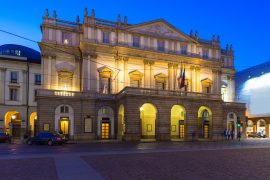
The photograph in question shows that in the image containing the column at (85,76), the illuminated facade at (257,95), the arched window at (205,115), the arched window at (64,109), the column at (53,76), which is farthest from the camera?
the illuminated facade at (257,95)

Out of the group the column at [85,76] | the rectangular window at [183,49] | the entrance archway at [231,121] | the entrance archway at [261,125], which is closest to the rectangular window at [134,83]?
the column at [85,76]

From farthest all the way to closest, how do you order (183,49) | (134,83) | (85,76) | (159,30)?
1. (183,49)
2. (159,30)
3. (134,83)
4. (85,76)

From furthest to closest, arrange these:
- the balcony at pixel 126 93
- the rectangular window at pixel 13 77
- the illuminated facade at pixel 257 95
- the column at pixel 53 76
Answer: the illuminated facade at pixel 257 95 < the rectangular window at pixel 13 77 < the column at pixel 53 76 < the balcony at pixel 126 93

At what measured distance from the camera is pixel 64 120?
45.3m

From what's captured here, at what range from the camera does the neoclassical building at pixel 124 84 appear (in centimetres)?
4466

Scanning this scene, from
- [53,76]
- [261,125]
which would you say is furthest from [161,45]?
[261,125]

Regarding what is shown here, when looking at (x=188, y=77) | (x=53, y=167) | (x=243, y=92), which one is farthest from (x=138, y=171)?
(x=243, y=92)

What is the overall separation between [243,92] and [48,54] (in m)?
52.5

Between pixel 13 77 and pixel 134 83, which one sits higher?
pixel 13 77

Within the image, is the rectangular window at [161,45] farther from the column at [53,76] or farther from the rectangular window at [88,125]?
the column at [53,76]

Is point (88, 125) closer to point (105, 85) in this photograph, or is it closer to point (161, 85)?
point (105, 85)

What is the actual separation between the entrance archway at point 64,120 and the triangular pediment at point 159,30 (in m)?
17.2

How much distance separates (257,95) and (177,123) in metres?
32.0

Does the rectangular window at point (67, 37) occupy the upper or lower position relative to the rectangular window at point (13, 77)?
upper
